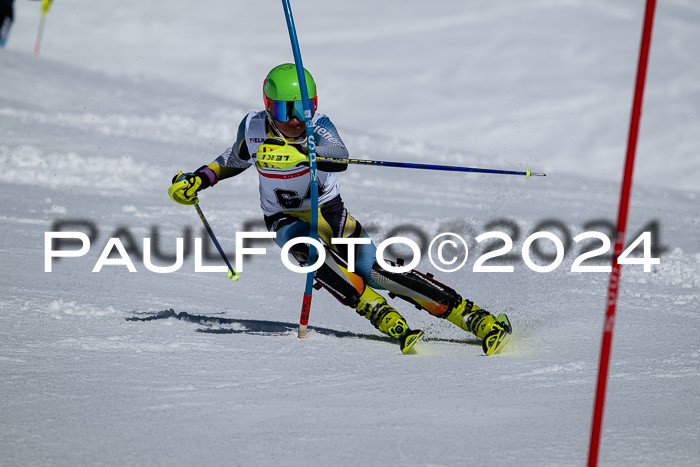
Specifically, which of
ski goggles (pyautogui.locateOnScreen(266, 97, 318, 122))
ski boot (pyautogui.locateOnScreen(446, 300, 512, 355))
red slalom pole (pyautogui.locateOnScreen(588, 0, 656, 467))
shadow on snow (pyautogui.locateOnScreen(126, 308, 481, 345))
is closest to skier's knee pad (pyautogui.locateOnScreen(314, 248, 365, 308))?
shadow on snow (pyautogui.locateOnScreen(126, 308, 481, 345))

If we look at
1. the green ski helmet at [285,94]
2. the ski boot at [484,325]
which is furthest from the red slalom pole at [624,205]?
the green ski helmet at [285,94]

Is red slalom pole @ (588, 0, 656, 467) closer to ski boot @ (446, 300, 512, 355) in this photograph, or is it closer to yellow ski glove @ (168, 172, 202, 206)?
ski boot @ (446, 300, 512, 355)

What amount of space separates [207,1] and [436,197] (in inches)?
881

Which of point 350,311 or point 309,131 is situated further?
point 350,311

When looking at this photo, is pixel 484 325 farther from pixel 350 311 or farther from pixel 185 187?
pixel 185 187

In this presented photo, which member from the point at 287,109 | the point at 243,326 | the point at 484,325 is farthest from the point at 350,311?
the point at 287,109

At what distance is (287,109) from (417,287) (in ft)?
3.99

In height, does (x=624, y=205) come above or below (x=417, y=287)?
below

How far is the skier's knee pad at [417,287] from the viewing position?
5289 mm

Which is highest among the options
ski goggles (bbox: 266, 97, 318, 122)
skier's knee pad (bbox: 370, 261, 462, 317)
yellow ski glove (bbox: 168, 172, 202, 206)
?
ski goggles (bbox: 266, 97, 318, 122)

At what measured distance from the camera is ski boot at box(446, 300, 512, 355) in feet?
17.0

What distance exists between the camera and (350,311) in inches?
265

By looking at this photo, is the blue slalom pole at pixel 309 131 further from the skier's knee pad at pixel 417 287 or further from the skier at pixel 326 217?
the skier's knee pad at pixel 417 287

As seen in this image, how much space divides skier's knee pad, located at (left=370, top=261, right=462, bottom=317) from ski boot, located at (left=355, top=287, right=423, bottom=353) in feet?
0.34
